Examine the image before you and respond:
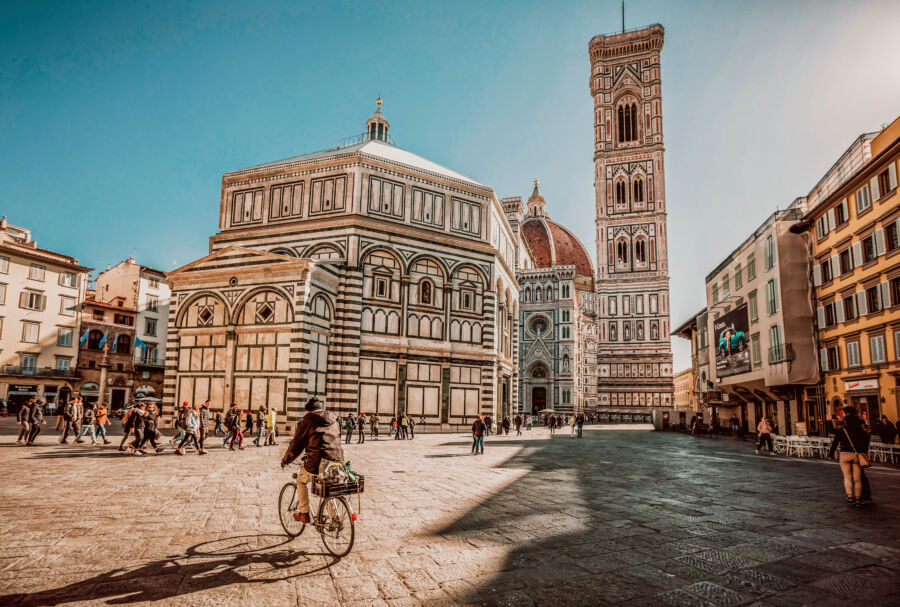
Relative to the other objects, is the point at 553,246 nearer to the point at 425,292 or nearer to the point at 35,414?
the point at 425,292

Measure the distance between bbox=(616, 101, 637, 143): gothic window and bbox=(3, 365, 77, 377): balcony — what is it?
2501 inches

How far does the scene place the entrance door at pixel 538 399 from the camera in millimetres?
65438

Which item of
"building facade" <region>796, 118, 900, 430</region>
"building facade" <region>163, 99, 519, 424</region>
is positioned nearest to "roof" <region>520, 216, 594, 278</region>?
"building facade" <region>163, 99, 519, 424</region>

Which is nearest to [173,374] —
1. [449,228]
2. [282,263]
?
[282,263]

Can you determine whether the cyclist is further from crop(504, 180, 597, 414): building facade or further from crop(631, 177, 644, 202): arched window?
crop(631, 177, 644, 202): arched window

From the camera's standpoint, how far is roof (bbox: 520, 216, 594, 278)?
97.7 metres

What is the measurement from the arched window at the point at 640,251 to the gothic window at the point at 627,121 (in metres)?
13.5

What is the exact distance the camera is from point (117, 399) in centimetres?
4503

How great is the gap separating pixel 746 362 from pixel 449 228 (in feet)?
60.0

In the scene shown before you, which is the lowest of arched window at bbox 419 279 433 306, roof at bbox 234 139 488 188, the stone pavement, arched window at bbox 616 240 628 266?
the stone pavement

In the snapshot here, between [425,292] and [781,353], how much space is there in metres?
17.6

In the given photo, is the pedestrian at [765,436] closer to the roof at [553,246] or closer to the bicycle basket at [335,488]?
the bicycle basket at [335,488]

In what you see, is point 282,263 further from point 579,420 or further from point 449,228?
point 579,420

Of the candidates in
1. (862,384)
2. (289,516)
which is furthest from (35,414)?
(862,384)
